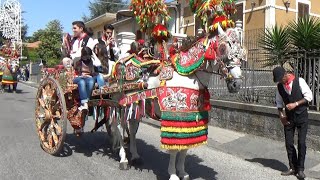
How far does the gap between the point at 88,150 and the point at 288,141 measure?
365 cm

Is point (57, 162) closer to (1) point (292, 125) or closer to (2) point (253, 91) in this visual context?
(1) point (292, 125)

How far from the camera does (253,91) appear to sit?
395 inches

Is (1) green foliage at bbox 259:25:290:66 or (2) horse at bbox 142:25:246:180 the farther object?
(1) green foliage at bbox 259:25:290:66

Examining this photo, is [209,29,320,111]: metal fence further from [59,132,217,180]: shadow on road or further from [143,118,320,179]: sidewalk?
[59,132,217,180]: shadow on road

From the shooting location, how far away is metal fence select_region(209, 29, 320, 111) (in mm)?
8516

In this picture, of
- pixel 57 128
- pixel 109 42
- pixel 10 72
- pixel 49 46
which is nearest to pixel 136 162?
Result: pixel 57 128

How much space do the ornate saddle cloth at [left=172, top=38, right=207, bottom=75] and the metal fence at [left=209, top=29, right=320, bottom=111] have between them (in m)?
4.06

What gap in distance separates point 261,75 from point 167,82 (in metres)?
5.27

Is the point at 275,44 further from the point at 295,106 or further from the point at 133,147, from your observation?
the point at 133,147

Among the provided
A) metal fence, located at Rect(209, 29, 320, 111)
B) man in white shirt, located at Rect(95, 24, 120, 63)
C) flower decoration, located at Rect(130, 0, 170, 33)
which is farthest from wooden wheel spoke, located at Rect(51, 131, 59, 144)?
metal fence, located at Rect(209, 29, 320, 111)

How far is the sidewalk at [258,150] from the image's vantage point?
732 centimetres

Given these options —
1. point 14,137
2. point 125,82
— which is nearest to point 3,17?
point 14,137

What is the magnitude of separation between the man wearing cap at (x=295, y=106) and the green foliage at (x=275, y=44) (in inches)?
118

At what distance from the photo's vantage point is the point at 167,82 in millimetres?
5367
